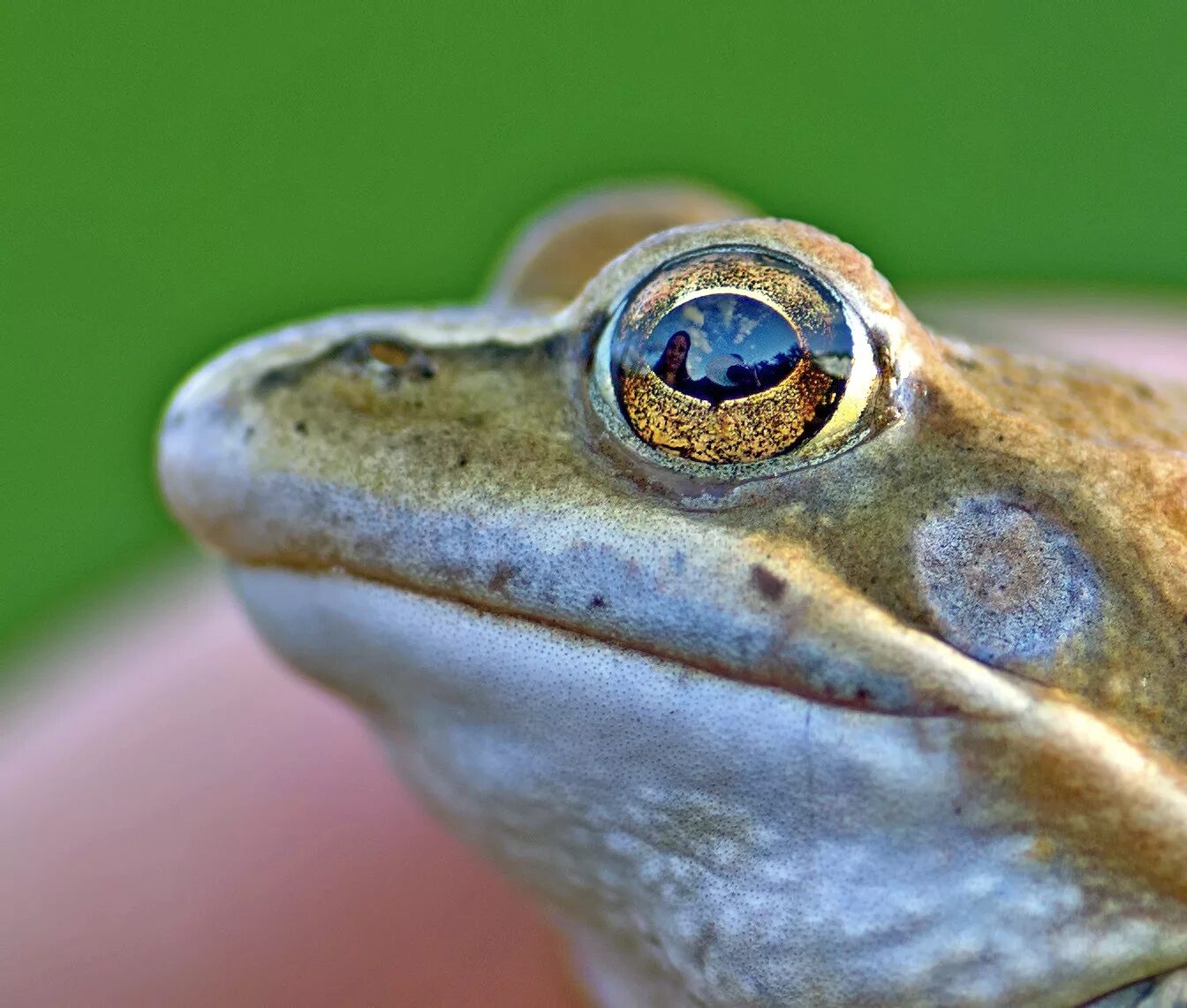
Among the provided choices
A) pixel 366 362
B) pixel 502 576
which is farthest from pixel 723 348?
pixel 366 362

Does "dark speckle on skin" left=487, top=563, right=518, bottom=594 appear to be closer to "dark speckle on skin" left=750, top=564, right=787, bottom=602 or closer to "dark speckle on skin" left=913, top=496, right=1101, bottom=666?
"dark speckle on skin" left=750, top=564, right=787, bottom=602

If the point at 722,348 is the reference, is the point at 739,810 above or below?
below

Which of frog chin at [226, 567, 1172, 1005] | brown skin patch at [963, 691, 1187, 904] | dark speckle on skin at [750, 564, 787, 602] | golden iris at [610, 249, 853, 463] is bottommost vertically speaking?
frog chin at [226, 567, 1172, 1005]

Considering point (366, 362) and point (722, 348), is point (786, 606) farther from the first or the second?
point (366, 362)

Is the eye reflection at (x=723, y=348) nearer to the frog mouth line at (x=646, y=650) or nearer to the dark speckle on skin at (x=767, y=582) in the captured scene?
the dark speckle on skin at (x=767, y=582)

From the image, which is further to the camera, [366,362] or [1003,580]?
[366,362]

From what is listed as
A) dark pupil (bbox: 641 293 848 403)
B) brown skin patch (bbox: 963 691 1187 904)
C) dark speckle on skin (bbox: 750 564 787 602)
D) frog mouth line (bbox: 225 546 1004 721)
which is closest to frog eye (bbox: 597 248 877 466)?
dark pupil (bbox: 641 293 848 403)

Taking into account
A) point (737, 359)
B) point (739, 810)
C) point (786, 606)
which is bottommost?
point (739, 810)
